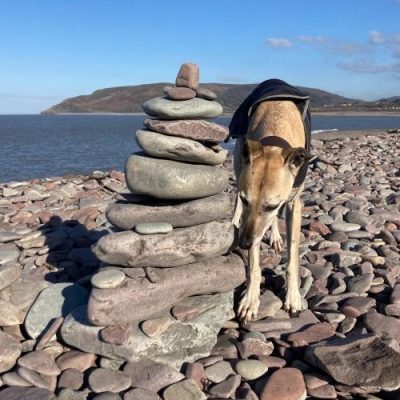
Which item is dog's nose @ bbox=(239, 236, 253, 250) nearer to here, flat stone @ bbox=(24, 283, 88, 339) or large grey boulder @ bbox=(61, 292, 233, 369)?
large grey boulder @ bbox=(61, 292, 233, 369)

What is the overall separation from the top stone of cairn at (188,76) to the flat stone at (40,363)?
3.12 m

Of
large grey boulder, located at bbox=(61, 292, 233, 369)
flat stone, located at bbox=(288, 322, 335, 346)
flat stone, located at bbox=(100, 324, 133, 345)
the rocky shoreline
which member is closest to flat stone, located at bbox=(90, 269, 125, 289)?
large grey boulder, located at bbox=(61, 292, 233, 369)

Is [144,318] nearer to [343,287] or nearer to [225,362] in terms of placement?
[225,362]

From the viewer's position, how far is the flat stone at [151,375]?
14.9 ft

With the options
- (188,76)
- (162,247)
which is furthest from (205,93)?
(162,247)

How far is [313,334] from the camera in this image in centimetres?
523

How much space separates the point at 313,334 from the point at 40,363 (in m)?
2.64

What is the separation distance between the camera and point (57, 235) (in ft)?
27.1

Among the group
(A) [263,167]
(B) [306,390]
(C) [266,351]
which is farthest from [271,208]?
(B) [306,390]

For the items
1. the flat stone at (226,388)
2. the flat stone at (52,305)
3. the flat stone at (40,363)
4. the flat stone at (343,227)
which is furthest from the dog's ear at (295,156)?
the flat stone at (343,227)

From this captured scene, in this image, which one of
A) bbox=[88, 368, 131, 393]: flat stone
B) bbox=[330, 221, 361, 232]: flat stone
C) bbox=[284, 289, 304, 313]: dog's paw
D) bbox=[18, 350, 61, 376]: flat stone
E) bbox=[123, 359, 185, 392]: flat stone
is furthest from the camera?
bbox=[330, 221, 361, 232]: flat stone

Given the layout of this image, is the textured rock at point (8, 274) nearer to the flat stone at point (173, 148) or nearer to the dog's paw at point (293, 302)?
the flat stone at point (173, 148)

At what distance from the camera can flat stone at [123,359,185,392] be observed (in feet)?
14.9

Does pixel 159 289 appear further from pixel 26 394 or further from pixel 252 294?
pixel 26 394
